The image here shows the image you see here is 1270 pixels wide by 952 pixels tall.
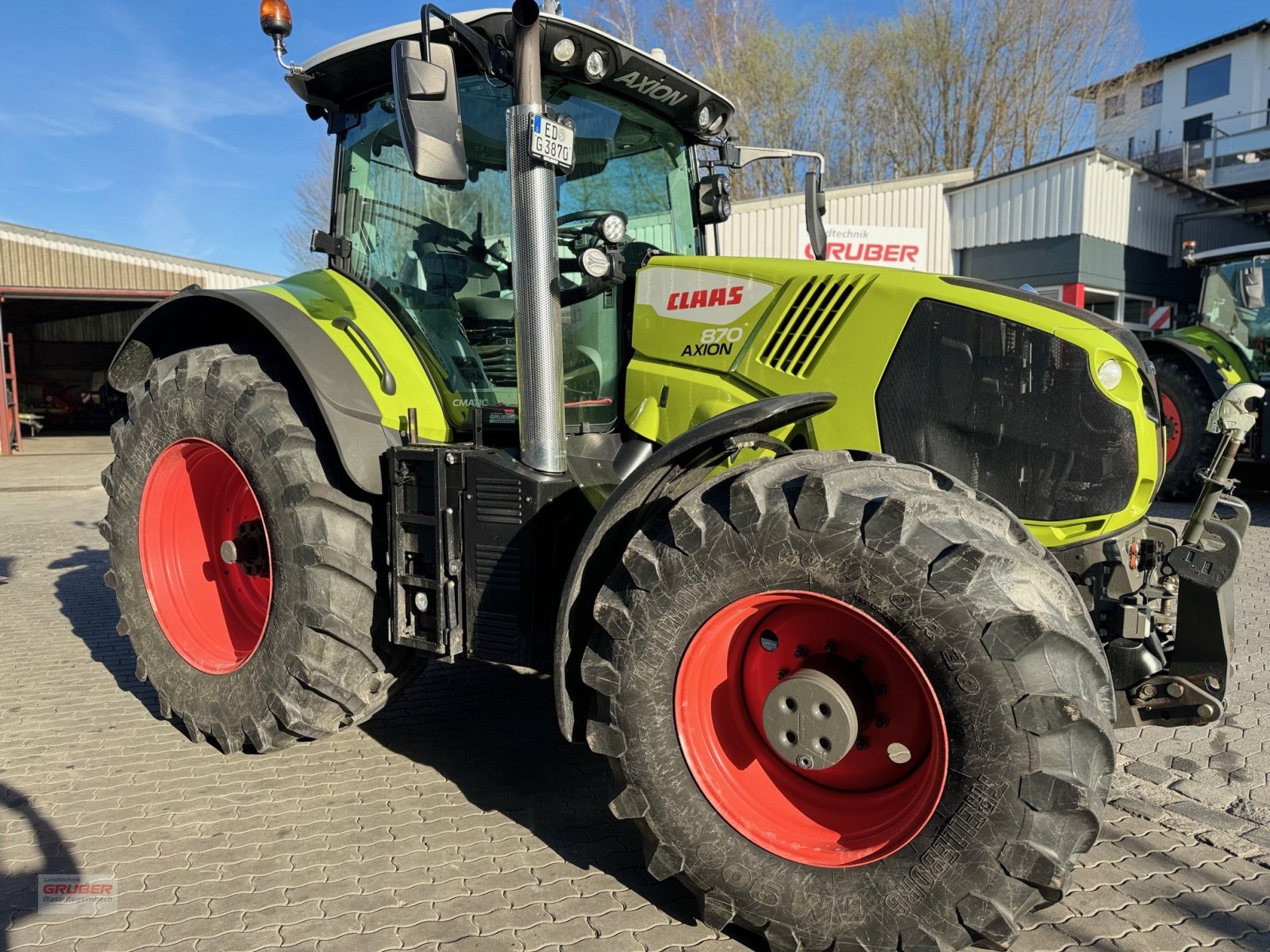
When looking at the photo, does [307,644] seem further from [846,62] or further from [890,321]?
[846,62]

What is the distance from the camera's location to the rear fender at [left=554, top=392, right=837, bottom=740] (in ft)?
7.54

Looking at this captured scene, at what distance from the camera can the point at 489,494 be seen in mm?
2789

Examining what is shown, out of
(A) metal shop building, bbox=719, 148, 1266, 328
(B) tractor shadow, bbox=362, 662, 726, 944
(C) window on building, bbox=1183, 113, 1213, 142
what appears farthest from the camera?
(C) window on building, bbox=1183, 113, 1213, 142

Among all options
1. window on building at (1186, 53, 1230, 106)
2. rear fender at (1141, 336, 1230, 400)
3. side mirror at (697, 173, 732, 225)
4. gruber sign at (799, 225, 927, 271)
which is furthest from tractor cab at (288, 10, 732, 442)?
window on building at (1186, 53, 1230, 106)

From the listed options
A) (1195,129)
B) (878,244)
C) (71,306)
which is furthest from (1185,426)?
(1195,129)

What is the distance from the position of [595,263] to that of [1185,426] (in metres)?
8.13

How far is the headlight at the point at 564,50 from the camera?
2.86 m

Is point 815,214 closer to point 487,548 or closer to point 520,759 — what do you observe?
point 487,548

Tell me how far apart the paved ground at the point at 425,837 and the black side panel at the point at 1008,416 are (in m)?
1.13

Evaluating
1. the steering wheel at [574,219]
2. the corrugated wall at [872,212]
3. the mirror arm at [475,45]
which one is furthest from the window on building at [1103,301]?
the mirror arm at [475,45]

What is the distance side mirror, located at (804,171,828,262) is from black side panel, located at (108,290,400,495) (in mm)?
1934

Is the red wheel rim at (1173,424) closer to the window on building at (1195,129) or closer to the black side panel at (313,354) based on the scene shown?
the black side panel at (313,354)

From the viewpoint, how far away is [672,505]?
7.98ft

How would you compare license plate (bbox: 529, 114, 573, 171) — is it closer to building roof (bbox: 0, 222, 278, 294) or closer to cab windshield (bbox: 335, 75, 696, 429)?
cab windshield (bbox: 335, 75, 696, 429)
